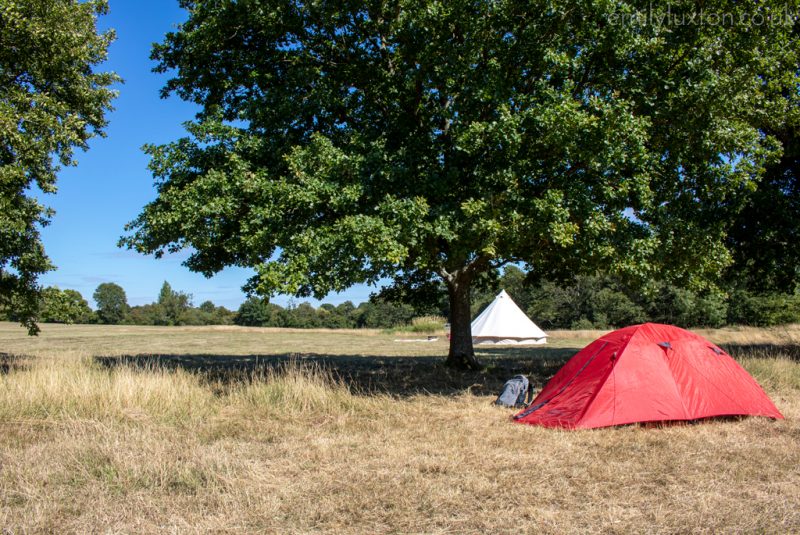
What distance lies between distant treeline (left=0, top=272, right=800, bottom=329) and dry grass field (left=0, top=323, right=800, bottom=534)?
7.54 ft

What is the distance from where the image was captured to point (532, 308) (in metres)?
67.6

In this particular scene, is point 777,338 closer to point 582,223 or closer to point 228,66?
point 582,223

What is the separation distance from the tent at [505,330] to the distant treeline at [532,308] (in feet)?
6.10

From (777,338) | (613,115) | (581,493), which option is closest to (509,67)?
(613,115)

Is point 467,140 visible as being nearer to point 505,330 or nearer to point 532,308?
point 505,330

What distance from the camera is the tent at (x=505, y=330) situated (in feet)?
99.7

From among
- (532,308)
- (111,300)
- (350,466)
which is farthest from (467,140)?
(111,300)

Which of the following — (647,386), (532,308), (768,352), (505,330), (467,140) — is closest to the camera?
(647,386)

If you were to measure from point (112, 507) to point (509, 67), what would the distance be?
29.1ft

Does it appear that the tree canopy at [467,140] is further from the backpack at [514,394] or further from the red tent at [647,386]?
the backpack at [514,394]

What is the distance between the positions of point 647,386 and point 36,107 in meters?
11.8

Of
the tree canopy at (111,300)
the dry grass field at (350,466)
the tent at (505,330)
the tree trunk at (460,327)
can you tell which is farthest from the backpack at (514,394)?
the tree canopy at (111,300)

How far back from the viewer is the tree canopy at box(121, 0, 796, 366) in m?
8.75

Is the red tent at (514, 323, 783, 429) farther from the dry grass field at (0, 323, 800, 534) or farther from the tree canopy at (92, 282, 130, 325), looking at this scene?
the tree canopy at (92, 282, 130, 325)
